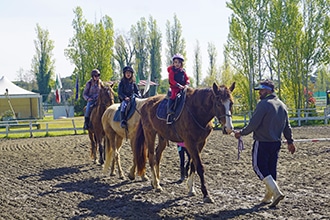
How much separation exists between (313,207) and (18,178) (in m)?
6.61

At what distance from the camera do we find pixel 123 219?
20.6 feet

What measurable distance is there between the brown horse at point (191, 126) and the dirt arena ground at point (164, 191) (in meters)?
0.50

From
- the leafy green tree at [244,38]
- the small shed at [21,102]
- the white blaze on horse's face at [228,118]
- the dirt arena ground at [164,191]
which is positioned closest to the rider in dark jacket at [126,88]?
the dirt arena ground at [164,191]

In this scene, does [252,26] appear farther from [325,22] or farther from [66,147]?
[66,147]

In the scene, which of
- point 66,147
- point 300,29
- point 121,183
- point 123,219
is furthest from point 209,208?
point 300,29

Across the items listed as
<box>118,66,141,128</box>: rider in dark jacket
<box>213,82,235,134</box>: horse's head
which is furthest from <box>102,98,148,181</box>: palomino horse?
<box>213,82,235,134</box>: horse's head

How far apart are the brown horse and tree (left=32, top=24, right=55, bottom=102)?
55.4m

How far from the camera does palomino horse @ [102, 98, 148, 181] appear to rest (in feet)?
32.2

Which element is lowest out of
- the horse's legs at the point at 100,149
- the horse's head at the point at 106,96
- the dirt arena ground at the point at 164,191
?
the dirt arena ground at the point at 164,191

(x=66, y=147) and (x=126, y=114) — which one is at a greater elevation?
(x=126, y=114)

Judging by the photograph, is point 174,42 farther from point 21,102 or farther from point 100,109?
point 100,109

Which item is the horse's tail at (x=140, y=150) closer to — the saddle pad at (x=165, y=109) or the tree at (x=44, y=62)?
the saddle pad at (x=165, y=109)

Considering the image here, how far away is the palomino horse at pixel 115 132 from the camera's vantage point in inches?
386

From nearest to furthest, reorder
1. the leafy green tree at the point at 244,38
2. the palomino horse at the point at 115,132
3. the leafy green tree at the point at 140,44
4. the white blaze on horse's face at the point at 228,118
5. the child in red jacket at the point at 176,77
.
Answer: the white blaze on horse's face at the point at 228,118
the child in red jacket at the point at 176,77
the palomino horse at the point at 115,132
the leafy green tree at the point at 244,38
the leafy green tree at the point at 140,44
